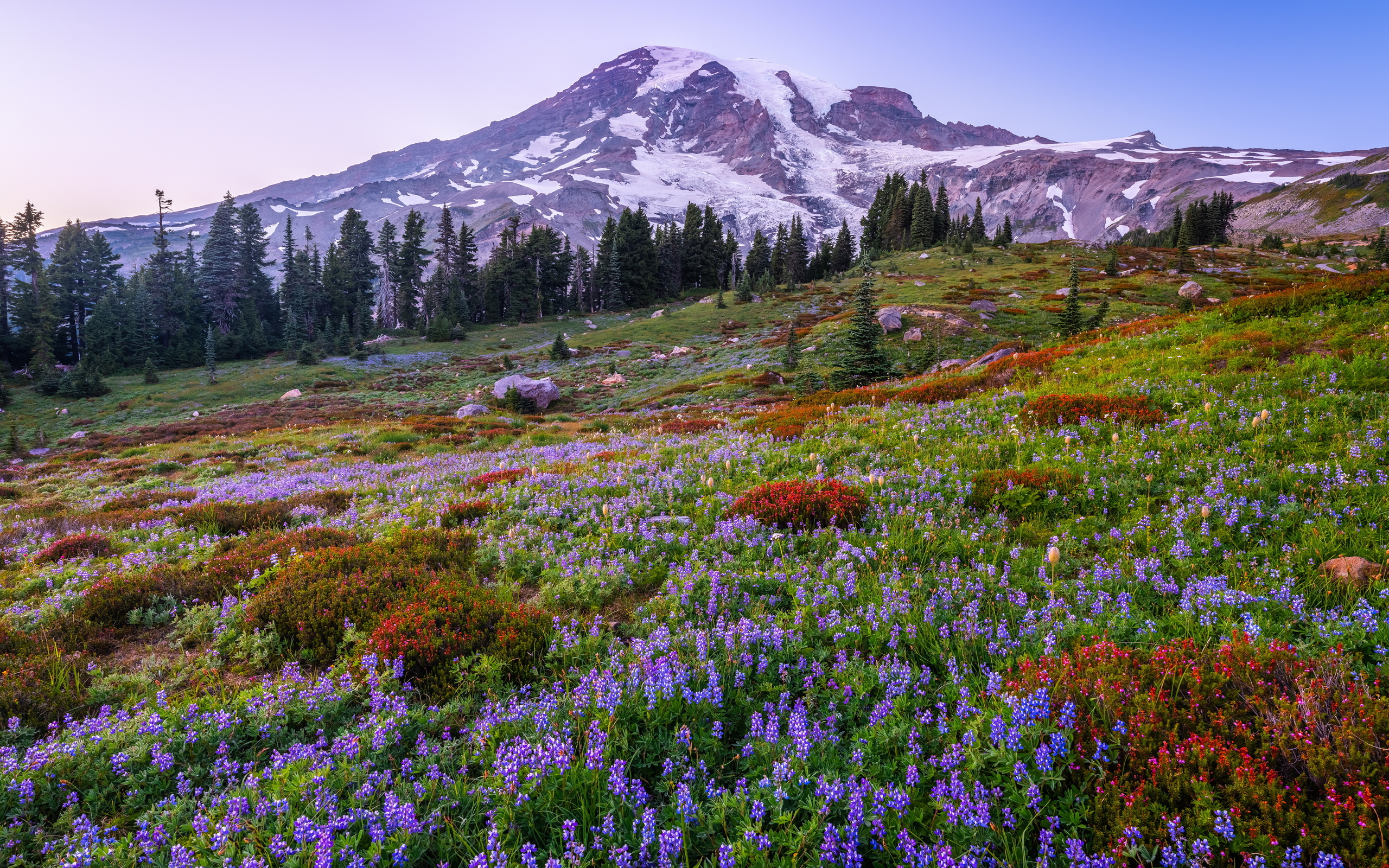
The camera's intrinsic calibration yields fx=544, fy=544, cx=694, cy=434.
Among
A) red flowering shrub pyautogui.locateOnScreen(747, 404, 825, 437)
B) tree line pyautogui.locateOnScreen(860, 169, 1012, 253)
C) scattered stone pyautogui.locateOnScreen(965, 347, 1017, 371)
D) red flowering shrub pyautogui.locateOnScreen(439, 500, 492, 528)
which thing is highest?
tree line pyautogui.locateOnScreen(860, 169, 1012, 253)

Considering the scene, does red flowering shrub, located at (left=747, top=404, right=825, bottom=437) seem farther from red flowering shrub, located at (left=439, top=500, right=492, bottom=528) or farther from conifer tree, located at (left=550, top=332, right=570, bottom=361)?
conifer tree, located at (left=550, top=332, right=570, bottom=361)

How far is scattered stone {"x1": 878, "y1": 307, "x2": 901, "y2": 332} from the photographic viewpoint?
43.8 meters

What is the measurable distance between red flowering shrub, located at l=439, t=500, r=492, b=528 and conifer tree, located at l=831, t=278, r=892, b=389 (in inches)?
917

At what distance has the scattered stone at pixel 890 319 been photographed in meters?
43.8

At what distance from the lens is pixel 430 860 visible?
2887mm

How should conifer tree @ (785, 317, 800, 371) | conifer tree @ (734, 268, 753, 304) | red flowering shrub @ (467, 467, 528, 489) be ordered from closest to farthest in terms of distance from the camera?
red flowering shrub @ (467, 467, 528, 489) → conifer tree @ (785, 317, 800, 371) → conifer tree @ (734, 268, 753, 304)

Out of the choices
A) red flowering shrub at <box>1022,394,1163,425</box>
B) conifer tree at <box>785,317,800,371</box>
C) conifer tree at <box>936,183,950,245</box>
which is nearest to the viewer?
red flowering shrub at <box>1022,394,1163,425</box>

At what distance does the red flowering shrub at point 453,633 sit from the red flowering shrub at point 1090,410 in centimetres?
918

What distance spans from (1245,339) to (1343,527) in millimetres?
8488

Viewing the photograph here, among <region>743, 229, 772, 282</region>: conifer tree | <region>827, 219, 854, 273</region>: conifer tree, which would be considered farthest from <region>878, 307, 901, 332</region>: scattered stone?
<region>827, 219, 854, 273</region>: conifer tree

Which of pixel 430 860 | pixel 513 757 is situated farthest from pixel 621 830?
pixel 430 860

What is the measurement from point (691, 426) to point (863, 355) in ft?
50.2

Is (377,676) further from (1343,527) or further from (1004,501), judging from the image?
(1343,527)

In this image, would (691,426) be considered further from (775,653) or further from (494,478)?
(775,653)
